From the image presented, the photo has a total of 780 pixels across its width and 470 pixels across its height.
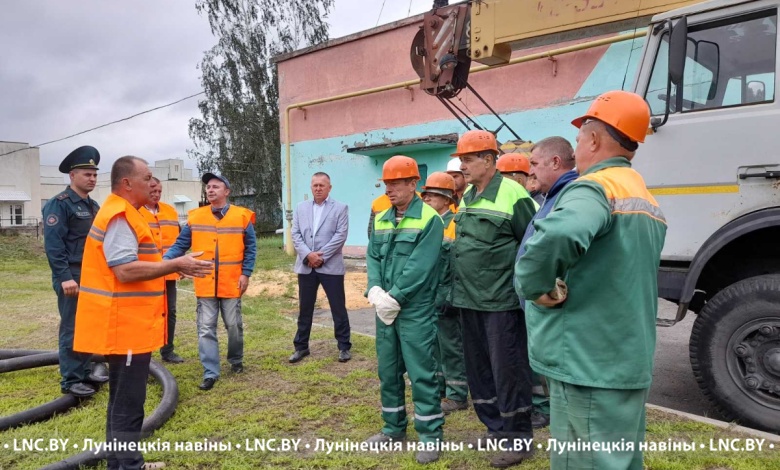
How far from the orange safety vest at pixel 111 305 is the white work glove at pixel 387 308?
1.34 metres

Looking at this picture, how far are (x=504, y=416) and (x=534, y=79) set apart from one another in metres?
9.55

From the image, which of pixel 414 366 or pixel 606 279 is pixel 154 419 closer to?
pixel 414 366

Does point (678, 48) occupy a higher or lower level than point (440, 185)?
higher

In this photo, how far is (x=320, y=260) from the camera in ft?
18.8

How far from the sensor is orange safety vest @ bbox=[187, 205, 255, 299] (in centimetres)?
514

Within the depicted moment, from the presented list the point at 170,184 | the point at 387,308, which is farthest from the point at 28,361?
the point at 170,184

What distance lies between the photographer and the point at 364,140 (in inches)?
587

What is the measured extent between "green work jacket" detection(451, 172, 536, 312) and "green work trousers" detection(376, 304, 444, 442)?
0.99ft

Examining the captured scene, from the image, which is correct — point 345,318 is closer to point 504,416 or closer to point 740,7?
point 504,416

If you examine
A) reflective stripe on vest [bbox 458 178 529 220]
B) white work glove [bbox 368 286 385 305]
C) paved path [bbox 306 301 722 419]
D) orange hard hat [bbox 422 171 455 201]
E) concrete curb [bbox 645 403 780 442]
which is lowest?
paved path [bbox 306 301 722 419]

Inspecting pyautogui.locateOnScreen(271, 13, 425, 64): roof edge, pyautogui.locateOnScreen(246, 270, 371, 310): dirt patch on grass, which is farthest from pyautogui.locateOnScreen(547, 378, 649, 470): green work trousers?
pyautogui.locateOnScreen(271, 13, 425, 64): roof edge

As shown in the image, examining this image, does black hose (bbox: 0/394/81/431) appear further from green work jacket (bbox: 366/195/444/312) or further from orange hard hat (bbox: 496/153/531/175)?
orange hard hat (bbox: 496/153/531/175)

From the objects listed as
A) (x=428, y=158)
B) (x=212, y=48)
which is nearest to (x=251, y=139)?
(x=212, y=48)

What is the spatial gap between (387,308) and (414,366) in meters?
0.40
